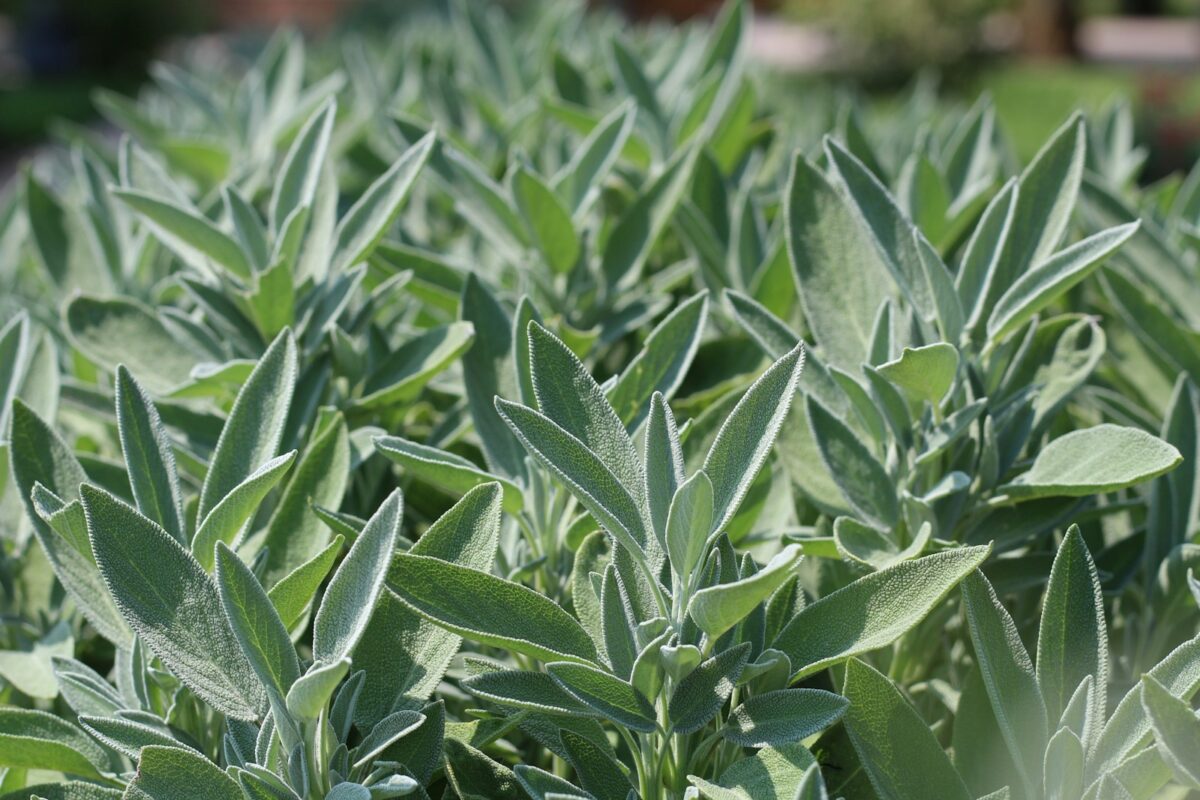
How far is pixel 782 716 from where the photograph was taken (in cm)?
92

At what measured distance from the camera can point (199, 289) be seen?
4.36ft

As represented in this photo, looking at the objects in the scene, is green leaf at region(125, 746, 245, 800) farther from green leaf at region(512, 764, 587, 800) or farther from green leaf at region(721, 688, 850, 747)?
green leaf at region(721, 688, 850, 747)

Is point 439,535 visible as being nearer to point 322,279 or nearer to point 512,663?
point 512,663

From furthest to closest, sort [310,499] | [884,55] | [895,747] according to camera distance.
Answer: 1. [884,55]
2. [310,499]
3. [895,747]

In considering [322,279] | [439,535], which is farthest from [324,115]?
[439,535]

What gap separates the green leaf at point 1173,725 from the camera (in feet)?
2.65

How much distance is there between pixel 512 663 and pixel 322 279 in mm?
456

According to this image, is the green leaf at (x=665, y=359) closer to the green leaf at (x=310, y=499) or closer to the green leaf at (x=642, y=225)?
the green leaf at (x=310, y=499)

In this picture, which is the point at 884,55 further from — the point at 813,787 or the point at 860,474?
the point at 813,787

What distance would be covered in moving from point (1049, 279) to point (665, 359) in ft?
1.15

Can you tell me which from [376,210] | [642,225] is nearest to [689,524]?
[376,210]

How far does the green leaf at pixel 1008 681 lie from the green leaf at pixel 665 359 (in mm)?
361

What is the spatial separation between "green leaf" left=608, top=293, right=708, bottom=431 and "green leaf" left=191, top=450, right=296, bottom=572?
34cm

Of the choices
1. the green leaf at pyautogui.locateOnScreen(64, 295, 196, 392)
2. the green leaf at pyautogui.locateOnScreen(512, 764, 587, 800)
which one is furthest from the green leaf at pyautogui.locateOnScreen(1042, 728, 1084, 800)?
the green leaf at pyautogui.locateOnScreen(64, 295, 196, 392)
